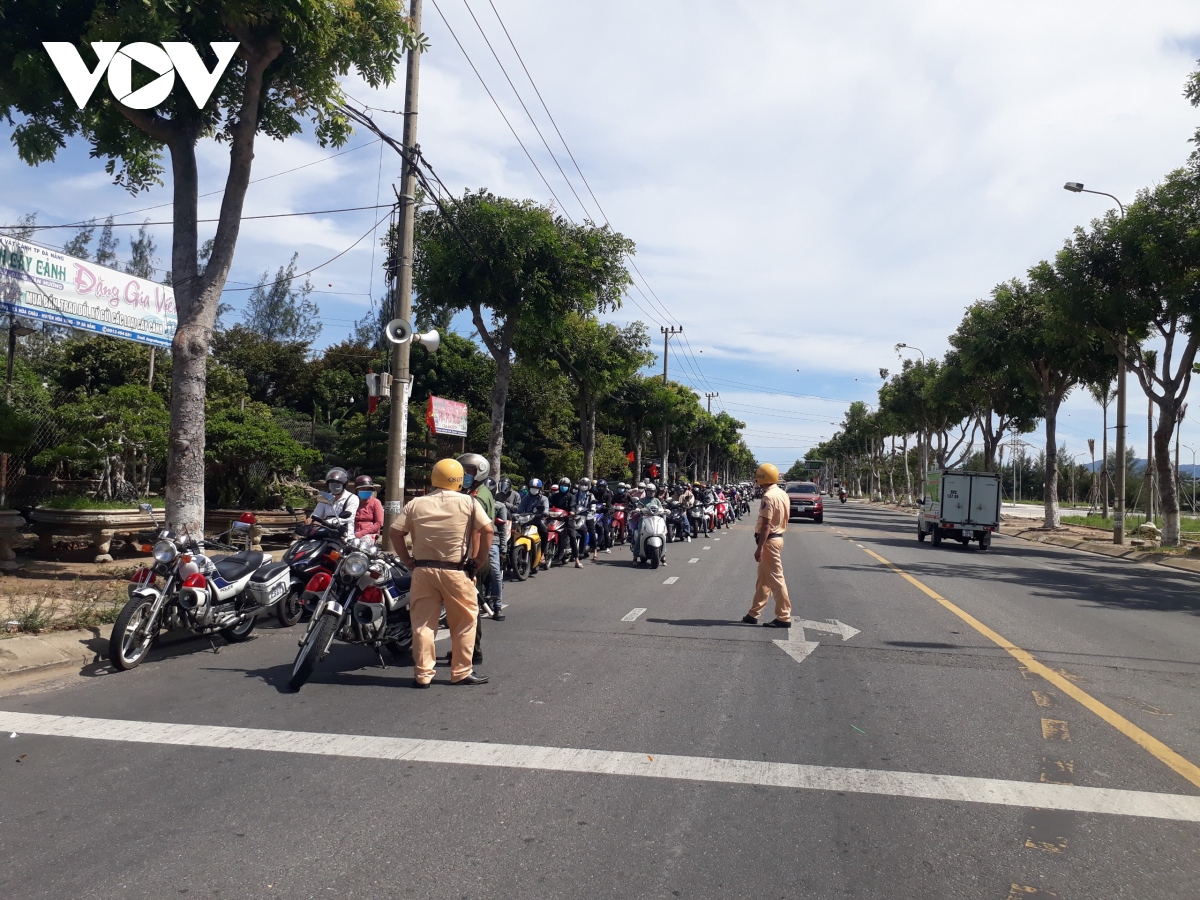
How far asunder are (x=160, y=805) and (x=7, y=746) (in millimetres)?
1589

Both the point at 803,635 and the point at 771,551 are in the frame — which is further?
the point at 771,551

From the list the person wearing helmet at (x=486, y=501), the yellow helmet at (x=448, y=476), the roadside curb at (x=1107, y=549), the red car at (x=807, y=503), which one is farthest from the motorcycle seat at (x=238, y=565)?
the red car at (x=807, y=503)

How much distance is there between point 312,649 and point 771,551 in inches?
199

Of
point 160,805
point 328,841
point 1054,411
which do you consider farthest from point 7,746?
point 1054,411

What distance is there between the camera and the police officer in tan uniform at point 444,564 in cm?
657

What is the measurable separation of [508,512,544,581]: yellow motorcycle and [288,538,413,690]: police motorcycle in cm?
574

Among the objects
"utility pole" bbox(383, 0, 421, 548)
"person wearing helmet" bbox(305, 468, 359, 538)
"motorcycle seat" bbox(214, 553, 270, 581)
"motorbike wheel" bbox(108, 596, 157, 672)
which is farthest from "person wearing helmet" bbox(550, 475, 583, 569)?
"motorbike wheel" bbox(108, 596, 157, 672)

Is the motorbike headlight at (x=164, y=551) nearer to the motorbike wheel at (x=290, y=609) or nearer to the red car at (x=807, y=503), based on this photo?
the motorbike wheel at (x=290, y=609)

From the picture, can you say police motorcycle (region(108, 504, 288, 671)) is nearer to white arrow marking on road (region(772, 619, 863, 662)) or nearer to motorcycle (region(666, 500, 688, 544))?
white arrow marking on road (region(772, 619, 863, 662))

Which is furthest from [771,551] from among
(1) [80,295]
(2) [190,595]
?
(1) [80,295]

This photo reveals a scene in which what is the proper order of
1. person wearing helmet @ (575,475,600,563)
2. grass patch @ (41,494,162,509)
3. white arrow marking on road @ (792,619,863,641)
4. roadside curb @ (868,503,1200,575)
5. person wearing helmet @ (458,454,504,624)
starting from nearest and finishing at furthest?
person wearing helmet @ (458,454,504,624), white arrow marking on road @ (792,619,863,641), grass patch @ (41,494,162,509), person wearing helmet @ (575,475,600,563), roadside curb @ (868,503,1200,575)

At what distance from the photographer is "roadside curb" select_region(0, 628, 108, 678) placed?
684cm

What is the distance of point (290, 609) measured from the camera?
31.2 ft

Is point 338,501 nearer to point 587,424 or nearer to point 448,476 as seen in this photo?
point 448,476
